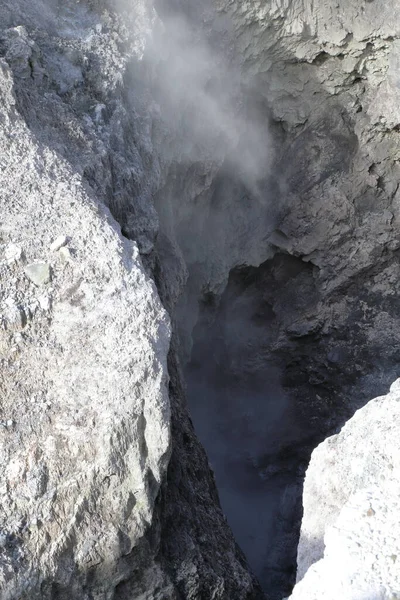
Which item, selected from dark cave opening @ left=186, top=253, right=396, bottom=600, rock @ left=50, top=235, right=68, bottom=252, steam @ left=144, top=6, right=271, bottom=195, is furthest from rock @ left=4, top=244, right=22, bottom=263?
dark cave opening @ left=186, top=253, right=396, bottom=600

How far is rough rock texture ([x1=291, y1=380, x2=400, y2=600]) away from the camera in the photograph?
2.07 meters

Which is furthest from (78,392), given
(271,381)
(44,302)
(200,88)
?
(271,381)

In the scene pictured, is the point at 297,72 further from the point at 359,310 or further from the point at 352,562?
the point at 352,562

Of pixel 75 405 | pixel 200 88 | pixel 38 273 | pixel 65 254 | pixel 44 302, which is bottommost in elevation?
pixel 75 405

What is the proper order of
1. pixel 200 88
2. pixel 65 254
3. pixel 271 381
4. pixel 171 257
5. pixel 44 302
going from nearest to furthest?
pixel 44 302 → pixel 65 254 → pixel 171 257 → pixel 200 88 → pixel 271 381

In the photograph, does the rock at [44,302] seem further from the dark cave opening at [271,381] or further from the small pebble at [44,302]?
the dark cave opening at [271,381]

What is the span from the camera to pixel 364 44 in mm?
5469

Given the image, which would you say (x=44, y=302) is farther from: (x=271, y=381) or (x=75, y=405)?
(x=271, y=381)

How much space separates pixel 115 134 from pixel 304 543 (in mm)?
2476

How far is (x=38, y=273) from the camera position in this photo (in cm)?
307

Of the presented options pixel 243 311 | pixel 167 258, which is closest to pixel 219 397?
pixel 243 311

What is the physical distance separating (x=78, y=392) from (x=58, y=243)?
682 mm

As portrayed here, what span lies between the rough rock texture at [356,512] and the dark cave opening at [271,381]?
3.37 metres

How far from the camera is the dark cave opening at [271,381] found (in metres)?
6.50
